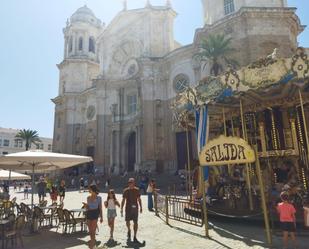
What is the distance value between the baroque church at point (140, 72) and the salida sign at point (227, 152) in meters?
16.4

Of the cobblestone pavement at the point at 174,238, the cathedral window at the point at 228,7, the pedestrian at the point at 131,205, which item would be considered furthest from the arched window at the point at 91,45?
the pedestrian at the point at 131,205

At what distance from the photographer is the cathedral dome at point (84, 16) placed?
1747 inches

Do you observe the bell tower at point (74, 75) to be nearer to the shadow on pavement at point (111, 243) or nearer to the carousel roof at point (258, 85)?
the carousel roof at point (258, 85)

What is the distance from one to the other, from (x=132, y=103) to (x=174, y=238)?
90.5 ft

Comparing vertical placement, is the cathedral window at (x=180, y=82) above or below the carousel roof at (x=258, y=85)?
above

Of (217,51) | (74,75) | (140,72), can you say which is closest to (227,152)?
(217,51)

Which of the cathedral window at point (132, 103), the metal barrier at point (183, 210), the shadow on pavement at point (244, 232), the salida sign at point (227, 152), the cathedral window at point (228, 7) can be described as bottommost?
the shadow on pavement at point (244, 232)

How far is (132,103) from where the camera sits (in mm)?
34312

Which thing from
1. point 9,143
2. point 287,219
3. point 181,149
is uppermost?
point 9,143

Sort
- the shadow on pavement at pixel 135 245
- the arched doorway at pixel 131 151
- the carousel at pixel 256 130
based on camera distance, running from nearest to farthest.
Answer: the shadow on pavement at pixel 135 245 → the carousel at pixel 256 130 → the arched doorway at pixel 131 151

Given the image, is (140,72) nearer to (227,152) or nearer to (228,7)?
(228,7)

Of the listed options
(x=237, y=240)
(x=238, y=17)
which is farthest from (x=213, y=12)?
(x=237, y=240)

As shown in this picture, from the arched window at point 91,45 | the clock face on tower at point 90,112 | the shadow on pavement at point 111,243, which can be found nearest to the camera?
the shadow on pavement at point 111,243

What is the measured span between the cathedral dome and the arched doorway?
22.7 m
